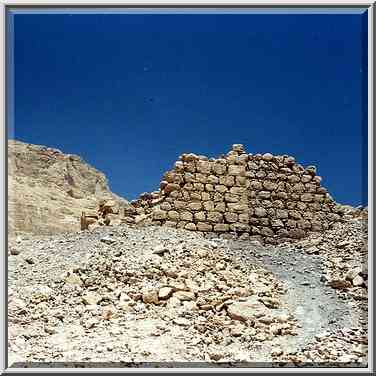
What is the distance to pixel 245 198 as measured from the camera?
10.1 meters

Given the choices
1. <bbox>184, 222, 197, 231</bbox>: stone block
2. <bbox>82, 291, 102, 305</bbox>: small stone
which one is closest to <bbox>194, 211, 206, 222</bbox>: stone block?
<bbox>184, 222, 197, 231</bbox>: stone block

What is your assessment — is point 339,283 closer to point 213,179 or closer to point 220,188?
point 220,188

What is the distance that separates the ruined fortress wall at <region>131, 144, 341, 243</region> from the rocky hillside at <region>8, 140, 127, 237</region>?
2816 millimetres

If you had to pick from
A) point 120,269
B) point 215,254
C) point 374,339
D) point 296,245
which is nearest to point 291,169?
Answer: point 296,245

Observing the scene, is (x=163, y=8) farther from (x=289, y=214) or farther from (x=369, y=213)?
(x=289, y=214)

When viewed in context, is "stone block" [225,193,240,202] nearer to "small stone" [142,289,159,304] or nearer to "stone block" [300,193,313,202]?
"stone block" [300,193,313,202]

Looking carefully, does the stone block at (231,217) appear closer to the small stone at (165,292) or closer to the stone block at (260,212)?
the stone block at (260,212)

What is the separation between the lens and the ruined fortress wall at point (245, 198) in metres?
9.72

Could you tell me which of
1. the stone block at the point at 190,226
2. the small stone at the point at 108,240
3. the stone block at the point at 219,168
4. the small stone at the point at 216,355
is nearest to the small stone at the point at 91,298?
the small stone at the point at 108,240

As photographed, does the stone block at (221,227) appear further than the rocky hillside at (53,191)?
No

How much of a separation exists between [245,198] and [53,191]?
9.99 metres

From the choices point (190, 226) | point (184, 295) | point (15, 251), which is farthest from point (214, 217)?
point (15, 251)

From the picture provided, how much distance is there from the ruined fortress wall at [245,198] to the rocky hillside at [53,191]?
2816mm

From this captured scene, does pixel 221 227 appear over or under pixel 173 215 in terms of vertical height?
under
